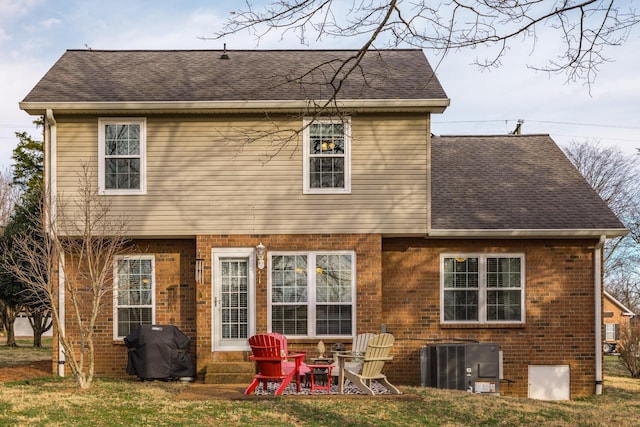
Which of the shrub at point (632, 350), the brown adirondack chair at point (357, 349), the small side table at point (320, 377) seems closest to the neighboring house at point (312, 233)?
the brown adirondack chair at point (357, 349)

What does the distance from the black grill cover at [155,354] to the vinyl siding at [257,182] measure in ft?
6.10

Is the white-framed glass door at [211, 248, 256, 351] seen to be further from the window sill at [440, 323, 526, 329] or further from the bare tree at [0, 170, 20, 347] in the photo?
the bare tree at [0, 170, 20, 347]

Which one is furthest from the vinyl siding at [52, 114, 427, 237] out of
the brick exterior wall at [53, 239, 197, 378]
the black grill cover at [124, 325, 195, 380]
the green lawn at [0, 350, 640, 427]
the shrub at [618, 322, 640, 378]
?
the shrub at [618, 322, 640, 378]

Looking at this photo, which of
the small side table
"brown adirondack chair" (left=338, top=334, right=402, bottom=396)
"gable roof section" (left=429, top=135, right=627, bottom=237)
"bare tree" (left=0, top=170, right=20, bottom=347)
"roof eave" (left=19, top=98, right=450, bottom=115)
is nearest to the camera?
"brown adirondack chair" (left=338, top=334, right=402, bottom=396)

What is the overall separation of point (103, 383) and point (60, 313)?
2.25 metres

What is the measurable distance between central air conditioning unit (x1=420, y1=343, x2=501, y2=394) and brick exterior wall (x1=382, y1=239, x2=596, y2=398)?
1.20 m

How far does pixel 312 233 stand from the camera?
1445cm

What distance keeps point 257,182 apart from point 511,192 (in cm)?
548

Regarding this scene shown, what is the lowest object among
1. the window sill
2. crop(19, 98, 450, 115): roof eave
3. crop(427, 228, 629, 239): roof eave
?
the window sill

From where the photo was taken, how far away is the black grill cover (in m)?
13.6

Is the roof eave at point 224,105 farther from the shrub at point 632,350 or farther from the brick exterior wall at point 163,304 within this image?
the shrub at point 632,350

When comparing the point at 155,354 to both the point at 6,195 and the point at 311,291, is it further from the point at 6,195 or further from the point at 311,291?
the point at 6,195

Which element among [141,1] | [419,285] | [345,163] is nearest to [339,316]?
[419,285]

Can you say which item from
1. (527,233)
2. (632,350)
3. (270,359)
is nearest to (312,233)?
(270,359)
